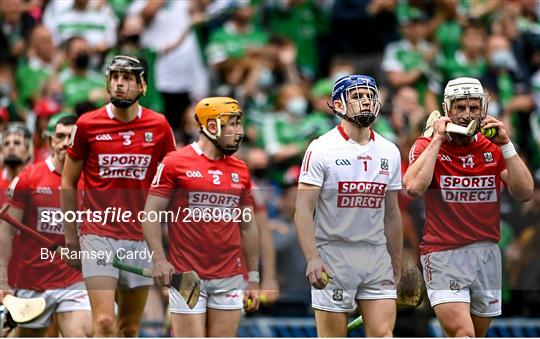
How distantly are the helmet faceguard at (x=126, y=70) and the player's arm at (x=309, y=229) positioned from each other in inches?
64.5

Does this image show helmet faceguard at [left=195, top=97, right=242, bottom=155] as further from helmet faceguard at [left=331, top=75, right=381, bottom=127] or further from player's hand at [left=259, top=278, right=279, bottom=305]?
player's hand at [left=259, top=278, right=279, bottom=305]

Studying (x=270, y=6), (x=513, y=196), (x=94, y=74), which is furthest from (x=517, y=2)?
(x=513, y=196)

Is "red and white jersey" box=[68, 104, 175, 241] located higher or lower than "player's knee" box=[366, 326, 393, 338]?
higher

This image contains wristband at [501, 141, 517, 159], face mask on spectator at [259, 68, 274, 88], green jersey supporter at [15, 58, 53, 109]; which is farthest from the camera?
face mask on spectator at [259, 68, 274, 88]

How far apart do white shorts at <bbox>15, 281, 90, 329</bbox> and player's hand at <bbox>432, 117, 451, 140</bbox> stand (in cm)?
324

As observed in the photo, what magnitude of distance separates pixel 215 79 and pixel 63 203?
20.8 feet

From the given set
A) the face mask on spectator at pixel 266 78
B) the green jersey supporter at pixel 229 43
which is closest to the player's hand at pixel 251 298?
the face mask on spectator at pixel 266 78

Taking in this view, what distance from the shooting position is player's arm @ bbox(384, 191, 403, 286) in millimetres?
13062

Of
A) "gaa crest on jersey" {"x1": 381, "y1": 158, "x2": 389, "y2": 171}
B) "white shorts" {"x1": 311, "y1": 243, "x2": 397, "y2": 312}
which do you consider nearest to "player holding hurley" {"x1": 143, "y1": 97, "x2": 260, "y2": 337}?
"white shorts" {"x1": 311, "y1": 243, "x2": 397, "y2": 312}

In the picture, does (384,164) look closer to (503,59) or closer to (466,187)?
(466,187)

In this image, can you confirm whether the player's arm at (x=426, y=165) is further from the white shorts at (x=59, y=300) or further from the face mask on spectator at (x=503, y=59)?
the face mask on spectator at (x=503, y=59)

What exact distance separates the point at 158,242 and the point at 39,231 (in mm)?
1137

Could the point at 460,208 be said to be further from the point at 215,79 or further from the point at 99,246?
the point at 215,79

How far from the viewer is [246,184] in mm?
13508
